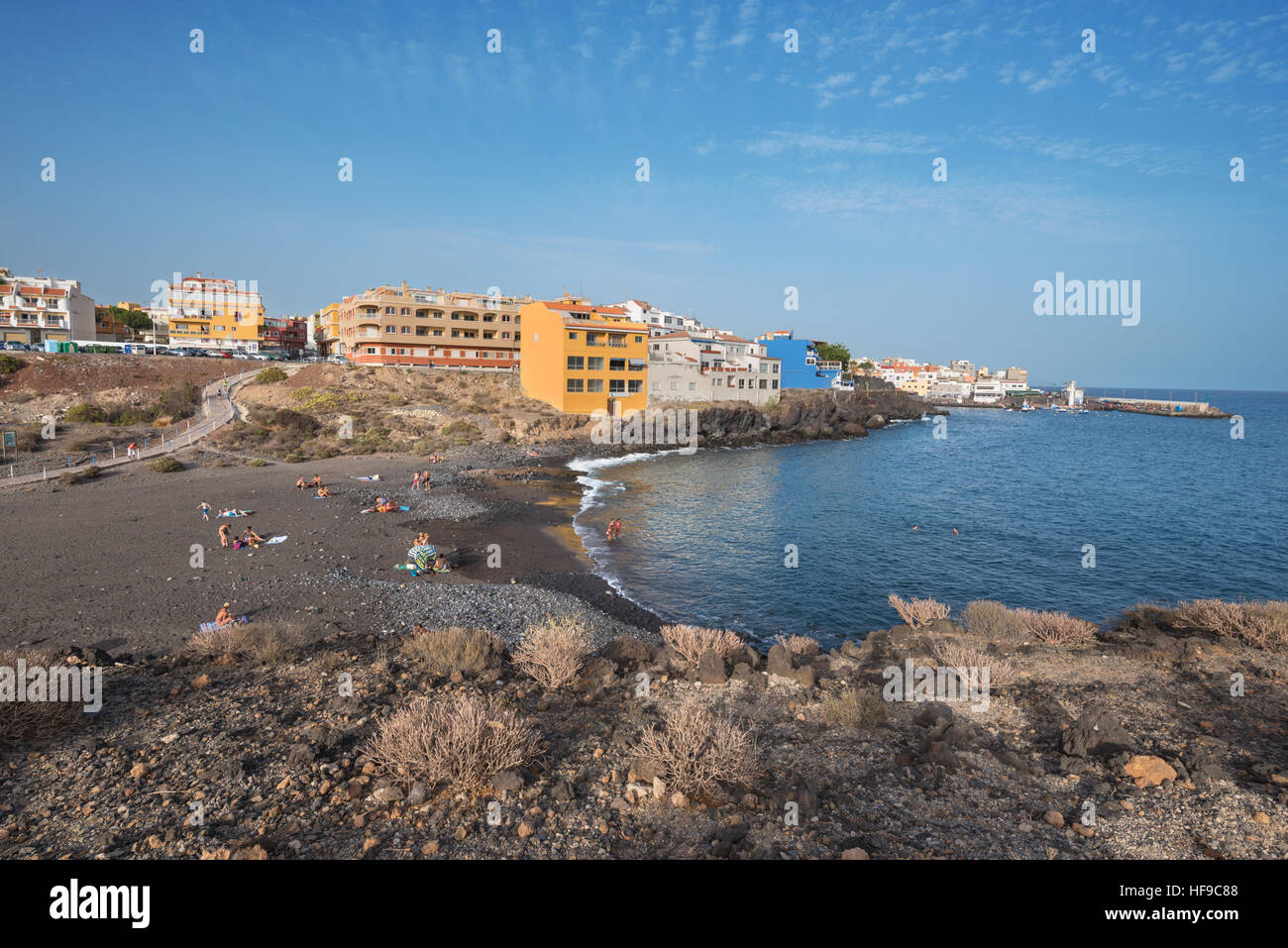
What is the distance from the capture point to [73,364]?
5178 centimetres

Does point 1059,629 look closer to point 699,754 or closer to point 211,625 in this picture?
point 699,754

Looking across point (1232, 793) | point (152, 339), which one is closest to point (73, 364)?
point (152, 339)

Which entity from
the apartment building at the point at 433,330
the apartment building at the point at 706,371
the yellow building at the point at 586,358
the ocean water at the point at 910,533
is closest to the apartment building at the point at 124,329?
the apartment building at the point at 433,330

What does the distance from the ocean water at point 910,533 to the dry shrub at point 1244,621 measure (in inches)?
133

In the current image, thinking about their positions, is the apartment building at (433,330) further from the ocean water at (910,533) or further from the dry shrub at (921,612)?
the dry shrub at (921,612)

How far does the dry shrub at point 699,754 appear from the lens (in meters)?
7.98

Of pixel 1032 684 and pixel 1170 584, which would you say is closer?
pixel 1032 684

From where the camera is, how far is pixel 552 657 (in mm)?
11578

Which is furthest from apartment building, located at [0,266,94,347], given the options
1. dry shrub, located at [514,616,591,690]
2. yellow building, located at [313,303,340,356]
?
dry shrub, located at [514,616,591,690]

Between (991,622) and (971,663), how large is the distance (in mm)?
4070

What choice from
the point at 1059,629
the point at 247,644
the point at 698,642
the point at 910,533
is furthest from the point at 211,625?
the point at 910,533

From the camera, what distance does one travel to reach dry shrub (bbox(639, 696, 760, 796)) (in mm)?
7977

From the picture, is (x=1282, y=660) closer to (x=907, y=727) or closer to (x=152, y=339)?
(x=907, y=727)
